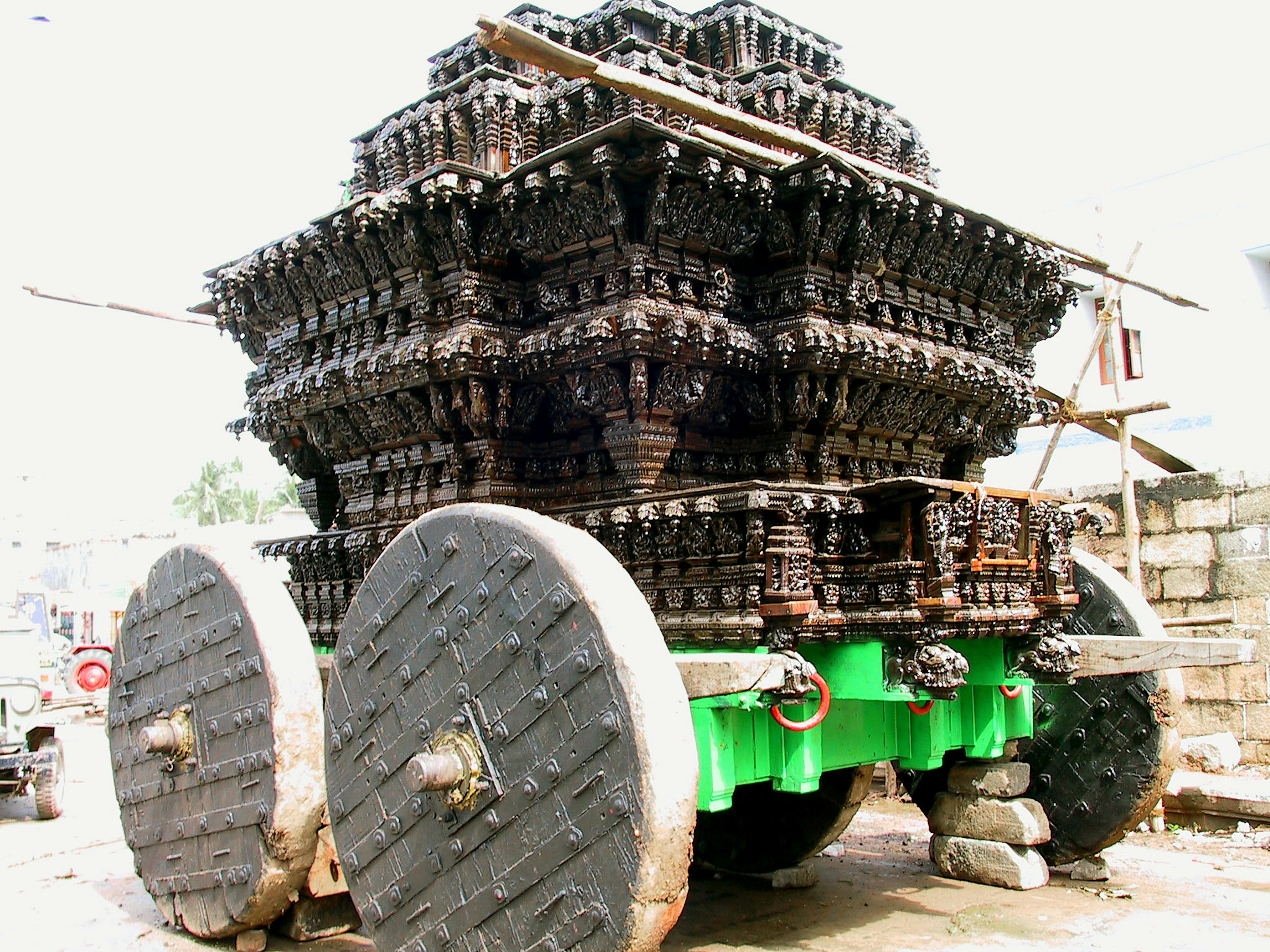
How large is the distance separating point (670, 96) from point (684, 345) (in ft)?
4.16

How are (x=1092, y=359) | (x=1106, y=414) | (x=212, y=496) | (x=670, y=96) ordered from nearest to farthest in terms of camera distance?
(x=670, y=96) < (x=1106, y=414) < (x=1092, y=359) < (x=212, y=496)

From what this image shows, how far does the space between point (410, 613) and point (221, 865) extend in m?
2.07

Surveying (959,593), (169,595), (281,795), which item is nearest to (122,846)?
(169,595)

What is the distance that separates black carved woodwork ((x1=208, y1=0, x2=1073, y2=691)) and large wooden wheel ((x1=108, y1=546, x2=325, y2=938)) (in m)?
1.13

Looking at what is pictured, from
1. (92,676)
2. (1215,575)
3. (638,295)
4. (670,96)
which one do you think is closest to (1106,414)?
(1215,575)

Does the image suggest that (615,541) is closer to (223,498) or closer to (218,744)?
(218,744)

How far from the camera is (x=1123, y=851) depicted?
26.5 feet

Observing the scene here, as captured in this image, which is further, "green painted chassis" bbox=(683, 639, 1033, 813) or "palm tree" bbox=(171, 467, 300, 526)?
"palm tree" bbox=(171, 467, 300, 526)

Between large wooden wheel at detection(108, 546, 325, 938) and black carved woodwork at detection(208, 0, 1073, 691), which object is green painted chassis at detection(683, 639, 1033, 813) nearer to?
black carved woodwork at detection(208, 0, 1073, 691)

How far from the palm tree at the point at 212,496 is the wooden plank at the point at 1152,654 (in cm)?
7115

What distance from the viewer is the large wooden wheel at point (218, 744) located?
5492 millimetres

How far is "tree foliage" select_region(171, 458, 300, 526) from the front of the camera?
72.4 metres

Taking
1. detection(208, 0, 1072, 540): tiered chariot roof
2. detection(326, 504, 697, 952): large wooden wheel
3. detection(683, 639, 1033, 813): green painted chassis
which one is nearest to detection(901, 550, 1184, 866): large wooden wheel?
detection(683, 639, 1033, 813): green painted chassis

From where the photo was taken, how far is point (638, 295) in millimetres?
5859
